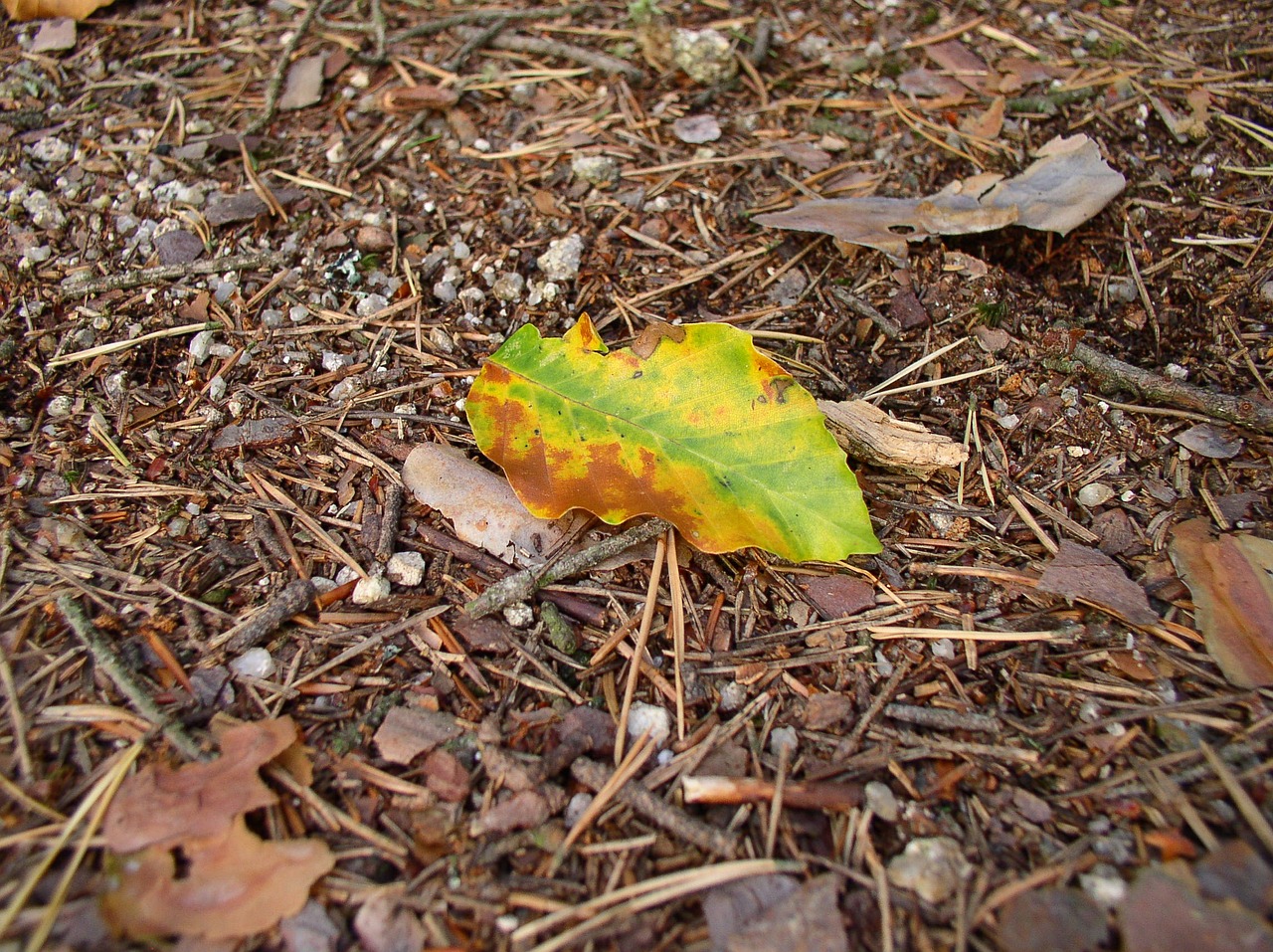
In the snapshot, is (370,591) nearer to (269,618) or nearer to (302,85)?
(269,618)

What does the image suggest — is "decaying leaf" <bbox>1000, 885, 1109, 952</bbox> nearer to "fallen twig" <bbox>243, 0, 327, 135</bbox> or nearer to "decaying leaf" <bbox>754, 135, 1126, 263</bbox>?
"decaying leaf" <bbox>754, 135, 1126, 263</bbox>

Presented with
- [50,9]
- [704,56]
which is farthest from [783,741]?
[50,9]

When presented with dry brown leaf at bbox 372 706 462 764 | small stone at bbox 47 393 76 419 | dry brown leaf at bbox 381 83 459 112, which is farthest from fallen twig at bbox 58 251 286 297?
dry brown leaf at bbox 372 706 462 764

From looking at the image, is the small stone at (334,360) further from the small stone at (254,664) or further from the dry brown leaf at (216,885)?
the dry brown leaf at (216,885)

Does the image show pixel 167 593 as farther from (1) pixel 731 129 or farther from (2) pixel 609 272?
(1) pixel 731 129

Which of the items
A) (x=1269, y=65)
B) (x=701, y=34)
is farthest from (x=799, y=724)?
(x=1269, y=65)

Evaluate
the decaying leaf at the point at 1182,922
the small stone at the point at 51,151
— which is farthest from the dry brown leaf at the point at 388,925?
the small stone at the point at 51,151
